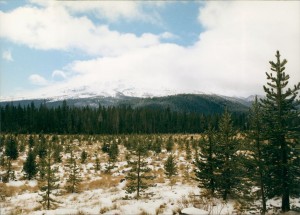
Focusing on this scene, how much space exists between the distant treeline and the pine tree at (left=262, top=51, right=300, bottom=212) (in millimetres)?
74206

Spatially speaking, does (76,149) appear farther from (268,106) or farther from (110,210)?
(268,106)

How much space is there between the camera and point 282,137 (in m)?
15.5

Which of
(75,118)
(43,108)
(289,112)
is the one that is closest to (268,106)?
(289,112)

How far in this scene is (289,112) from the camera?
50.6 ft

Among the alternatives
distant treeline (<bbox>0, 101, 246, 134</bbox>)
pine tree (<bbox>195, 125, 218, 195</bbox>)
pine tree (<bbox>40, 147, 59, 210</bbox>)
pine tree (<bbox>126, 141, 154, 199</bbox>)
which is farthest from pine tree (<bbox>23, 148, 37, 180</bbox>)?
distant treeline (<bbox>0, 101, 246, 134</bbox>)

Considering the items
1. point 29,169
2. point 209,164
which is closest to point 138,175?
point 209,164

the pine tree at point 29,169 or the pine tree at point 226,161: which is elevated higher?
the pine tree at point 226,161

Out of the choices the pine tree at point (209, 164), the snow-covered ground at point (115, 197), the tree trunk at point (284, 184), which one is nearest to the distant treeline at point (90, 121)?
the snow-covered ground at point (115, 197)

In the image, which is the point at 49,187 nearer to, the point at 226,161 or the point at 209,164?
the point at 209,164

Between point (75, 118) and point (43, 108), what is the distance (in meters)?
14.8

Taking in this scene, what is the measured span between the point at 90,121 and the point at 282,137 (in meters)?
98.7

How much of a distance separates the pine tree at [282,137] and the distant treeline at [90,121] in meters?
74.2

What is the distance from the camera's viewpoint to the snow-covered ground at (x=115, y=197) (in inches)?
577

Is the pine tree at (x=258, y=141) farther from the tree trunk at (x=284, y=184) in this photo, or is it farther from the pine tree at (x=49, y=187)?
the pine tree at (x=49, y=187)
